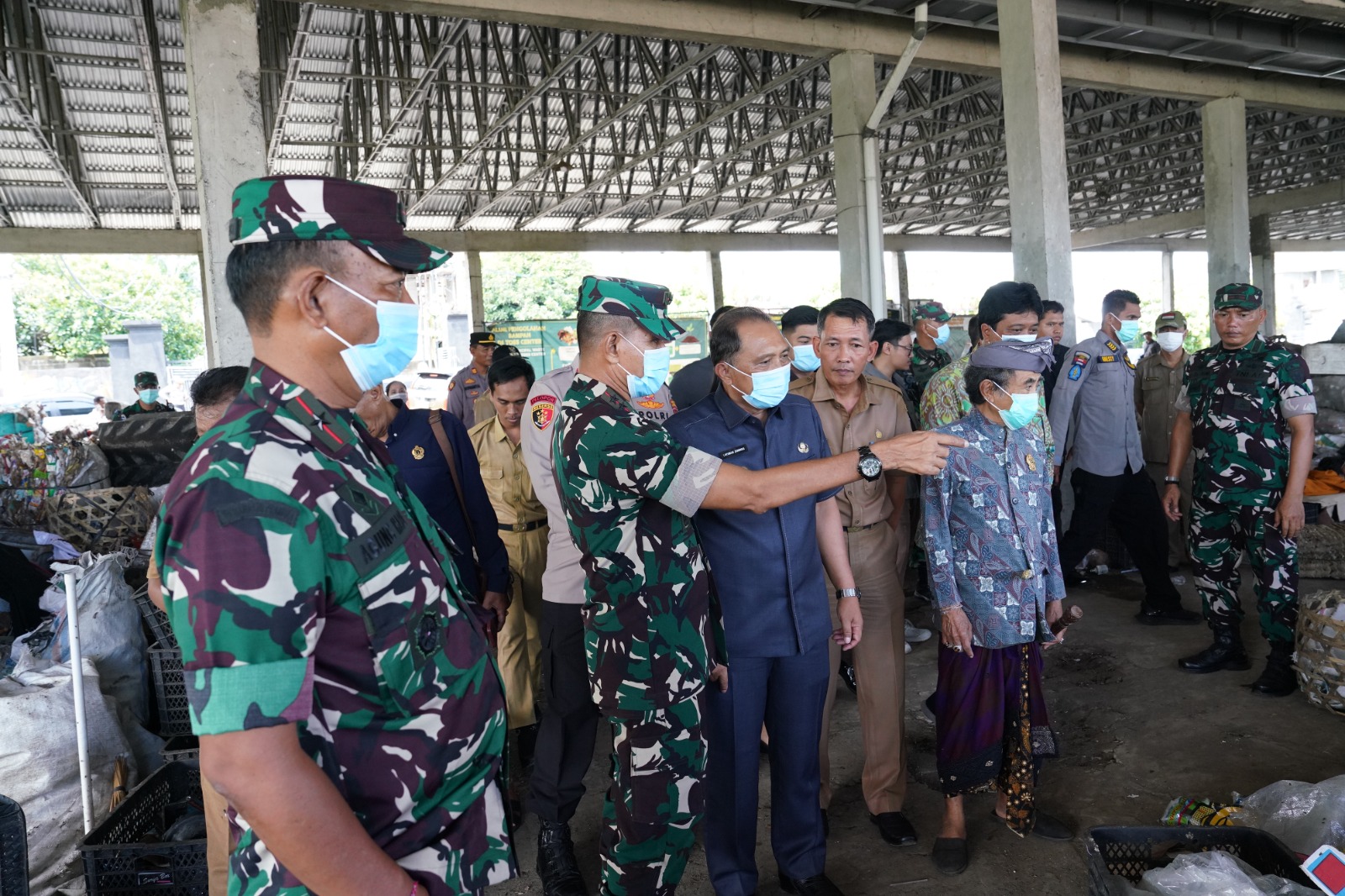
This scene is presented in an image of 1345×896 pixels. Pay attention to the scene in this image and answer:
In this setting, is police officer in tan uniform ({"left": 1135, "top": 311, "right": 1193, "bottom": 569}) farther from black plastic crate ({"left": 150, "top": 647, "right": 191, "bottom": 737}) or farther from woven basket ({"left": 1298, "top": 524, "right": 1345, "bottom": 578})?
black plastic crate ({"left": 150, "top": 647, "right": 191, "bottom": 737})

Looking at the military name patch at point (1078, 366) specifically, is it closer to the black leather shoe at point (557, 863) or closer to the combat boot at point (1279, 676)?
the combat boot at point (1279, 676)

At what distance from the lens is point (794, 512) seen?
2533 millimetres

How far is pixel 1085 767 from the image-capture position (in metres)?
3.55

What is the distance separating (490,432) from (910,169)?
52.7 feet

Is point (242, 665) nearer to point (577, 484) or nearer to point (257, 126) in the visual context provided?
point (577, 484)

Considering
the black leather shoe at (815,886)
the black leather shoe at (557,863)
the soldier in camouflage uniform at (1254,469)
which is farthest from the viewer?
the soldier in camouflage uniform at (1254,469)

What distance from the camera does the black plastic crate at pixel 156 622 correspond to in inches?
152

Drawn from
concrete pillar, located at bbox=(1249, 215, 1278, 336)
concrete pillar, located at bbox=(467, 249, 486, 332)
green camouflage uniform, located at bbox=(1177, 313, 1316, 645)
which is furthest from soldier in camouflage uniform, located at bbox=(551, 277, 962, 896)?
concrete pillar, located at bbox=(1249, 215, 1278, 336)

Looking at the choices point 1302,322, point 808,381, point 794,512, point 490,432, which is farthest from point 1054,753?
point 1302,322

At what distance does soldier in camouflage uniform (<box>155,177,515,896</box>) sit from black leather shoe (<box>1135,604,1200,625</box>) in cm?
503

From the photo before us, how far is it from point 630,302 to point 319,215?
117cm

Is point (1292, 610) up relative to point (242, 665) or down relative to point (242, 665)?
down

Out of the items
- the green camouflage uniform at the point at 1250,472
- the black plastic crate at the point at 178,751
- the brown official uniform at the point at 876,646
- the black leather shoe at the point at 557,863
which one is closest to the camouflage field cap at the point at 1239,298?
the green camouflage uniform at the point at 1250,472

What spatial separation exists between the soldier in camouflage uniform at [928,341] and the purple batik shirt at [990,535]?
283 cm
